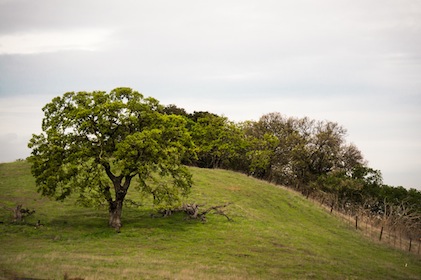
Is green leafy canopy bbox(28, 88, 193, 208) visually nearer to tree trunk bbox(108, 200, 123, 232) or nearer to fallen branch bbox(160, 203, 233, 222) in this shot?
tree trunk bbox(108, 200, 123, 232)

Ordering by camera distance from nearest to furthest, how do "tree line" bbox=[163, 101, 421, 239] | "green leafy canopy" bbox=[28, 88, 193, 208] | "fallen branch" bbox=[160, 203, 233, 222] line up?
"green leafy canopy" bbox=[28, 88, 193, 208] < "fallen branch" bbox=[160, 203, 233, 222] < "tree line" bbox=[163, 101, 421, 239]

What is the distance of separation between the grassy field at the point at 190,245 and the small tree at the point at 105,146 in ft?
12.9

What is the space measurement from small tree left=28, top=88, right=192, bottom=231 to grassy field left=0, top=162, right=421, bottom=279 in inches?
155

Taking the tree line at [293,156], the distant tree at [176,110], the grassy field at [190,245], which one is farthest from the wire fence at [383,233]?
the distant tree at [176,110]

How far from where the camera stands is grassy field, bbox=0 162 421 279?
28516 mm

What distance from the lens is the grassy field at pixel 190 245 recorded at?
28.5 m

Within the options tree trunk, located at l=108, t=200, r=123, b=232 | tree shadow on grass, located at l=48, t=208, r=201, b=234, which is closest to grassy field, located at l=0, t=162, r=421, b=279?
tree shadow on grass, located at l=48, t=208, r=201, b=234

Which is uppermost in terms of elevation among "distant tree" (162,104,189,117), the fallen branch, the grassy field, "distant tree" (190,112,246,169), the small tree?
"distant tree" (162,104,189,117)

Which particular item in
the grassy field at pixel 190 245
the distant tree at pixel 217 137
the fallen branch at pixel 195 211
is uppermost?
the distant tree at pixel 217 137

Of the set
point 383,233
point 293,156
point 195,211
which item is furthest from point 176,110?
point 383,233

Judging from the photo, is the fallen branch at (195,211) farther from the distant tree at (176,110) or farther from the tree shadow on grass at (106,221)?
the distant tree at (176,110)

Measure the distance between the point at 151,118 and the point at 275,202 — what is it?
29.8 meters

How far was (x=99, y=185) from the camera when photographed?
1564 inches

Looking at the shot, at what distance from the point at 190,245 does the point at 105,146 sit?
519 inches
